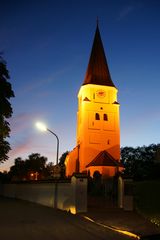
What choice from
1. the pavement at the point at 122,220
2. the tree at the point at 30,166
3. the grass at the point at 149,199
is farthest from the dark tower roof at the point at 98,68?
the pavement at the point at 122,220

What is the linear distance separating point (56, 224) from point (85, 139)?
41.1 meters

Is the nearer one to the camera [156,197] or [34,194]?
[156,197]

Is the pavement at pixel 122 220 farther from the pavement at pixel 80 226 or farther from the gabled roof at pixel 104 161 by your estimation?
the gabled roof at pixel 104 161

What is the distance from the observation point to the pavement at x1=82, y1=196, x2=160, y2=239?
1431cm

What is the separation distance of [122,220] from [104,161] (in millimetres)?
35752

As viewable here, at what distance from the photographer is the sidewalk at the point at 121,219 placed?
47.7 feet

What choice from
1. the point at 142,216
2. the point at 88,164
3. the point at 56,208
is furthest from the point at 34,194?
the point at 88,164

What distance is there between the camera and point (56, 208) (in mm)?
22188

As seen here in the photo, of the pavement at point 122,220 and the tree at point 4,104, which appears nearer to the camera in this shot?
the pavement at point 122,220

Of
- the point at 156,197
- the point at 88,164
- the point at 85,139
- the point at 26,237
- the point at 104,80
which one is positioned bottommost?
the point at 26,237

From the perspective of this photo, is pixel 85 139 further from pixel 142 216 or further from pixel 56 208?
pixel 142 216

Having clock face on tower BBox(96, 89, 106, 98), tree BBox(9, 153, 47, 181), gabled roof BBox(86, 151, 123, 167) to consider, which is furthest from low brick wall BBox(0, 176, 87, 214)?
tree BBox(9, 153, 47, 181)

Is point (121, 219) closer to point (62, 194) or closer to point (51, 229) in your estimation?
point (51, 229)

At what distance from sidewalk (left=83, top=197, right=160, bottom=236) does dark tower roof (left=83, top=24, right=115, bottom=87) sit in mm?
40562
